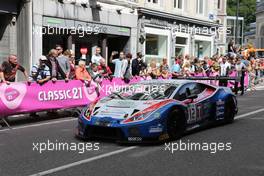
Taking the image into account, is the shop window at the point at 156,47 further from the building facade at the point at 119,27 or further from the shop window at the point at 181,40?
the shop window at the point at 181,40

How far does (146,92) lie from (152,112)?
1159 millimetres

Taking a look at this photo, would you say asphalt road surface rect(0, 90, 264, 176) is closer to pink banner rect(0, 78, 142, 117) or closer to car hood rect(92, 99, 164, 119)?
car hood rect(92, 99, 164, 119)

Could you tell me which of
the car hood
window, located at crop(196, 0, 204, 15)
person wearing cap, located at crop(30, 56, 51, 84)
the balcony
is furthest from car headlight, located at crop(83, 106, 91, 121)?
the balcony

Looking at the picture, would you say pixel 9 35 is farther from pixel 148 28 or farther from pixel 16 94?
pixel 148 28

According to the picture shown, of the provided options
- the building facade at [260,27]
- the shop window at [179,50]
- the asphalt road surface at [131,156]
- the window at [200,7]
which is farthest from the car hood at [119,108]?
the building facade at [260,27]

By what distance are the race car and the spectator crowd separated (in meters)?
2.83

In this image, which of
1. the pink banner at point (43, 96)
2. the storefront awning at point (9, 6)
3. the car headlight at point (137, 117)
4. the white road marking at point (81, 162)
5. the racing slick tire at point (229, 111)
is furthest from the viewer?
the storefront awning at point (9, 6)

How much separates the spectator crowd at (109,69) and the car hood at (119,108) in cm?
348

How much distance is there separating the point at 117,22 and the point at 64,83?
428 inches

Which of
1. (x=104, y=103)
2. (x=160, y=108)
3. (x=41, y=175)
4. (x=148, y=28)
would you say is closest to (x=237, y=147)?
(x=160, y=108)

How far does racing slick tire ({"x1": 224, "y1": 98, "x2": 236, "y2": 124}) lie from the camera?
11041 millimetres

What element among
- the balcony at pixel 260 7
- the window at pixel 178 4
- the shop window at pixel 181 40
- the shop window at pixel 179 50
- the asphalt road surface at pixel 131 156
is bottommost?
the asphalt road surface at pixel 131 156

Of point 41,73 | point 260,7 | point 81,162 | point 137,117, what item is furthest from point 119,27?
point 260,7

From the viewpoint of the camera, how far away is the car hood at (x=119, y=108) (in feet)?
27.6
